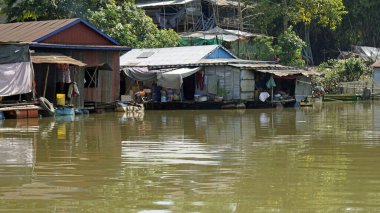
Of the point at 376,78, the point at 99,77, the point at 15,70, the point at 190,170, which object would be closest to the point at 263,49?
the point at 376,78

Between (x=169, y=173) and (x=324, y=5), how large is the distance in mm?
32285

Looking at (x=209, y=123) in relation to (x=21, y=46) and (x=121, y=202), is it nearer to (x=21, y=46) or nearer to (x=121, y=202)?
(x=21, y=46)

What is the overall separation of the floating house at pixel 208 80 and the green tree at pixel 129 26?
1.58 m

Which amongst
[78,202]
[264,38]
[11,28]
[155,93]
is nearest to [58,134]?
[78,202]

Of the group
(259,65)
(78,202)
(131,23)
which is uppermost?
(131,23)

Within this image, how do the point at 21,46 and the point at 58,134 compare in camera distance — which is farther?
the point at 21,46

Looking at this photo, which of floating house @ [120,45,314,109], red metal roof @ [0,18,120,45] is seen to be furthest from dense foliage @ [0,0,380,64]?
red metal roof @ [0,18,120,45]

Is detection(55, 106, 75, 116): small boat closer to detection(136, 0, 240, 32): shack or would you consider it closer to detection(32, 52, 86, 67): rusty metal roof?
detection(32, 52, 86, 67): rusty metal roof

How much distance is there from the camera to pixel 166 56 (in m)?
30.9

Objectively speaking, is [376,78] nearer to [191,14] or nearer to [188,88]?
[191,14]

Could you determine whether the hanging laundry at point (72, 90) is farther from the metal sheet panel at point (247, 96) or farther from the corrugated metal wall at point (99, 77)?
the metal sheet panel at point (247, 96)

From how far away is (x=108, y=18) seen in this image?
105ft

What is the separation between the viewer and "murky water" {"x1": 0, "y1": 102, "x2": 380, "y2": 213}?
684 cm

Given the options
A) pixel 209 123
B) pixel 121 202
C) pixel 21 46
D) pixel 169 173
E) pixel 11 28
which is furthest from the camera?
pixel 11 28
